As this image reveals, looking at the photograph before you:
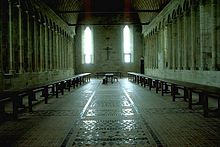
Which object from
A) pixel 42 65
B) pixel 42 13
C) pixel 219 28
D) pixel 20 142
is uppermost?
pixel 42 13

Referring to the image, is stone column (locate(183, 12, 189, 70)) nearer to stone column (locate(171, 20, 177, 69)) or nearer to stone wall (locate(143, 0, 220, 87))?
stone wall (locate(143, 0, 220, 87))

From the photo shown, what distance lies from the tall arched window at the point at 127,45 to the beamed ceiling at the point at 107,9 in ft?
4.45

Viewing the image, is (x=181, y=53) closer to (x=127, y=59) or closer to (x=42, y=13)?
(x=42, y=13)

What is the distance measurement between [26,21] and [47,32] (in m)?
6.41

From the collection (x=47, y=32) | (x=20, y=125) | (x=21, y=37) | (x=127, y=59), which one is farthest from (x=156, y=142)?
(x=127, y=59)

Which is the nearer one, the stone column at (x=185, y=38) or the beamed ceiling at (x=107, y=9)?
the stone column at (x=185, y=38)

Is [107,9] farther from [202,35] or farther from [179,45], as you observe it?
[202,35]

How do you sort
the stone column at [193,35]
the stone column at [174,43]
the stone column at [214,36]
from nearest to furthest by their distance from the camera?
1. the stone column at [214,36]
2. the stone column at [193,35]
3. the stone column at [174,43]

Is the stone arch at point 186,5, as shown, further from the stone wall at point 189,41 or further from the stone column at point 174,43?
the stone column at point 174,43

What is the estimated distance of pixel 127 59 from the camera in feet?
141

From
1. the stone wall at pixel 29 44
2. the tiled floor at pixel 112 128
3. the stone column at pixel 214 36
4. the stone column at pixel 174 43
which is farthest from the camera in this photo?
the stone column at pixel 174 43

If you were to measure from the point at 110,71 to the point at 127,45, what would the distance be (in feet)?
12.8

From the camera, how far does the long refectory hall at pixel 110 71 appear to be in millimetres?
7559

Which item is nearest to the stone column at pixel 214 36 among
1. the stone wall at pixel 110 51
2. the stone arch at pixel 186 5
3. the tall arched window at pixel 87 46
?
the stone arch at pixel 186 5
